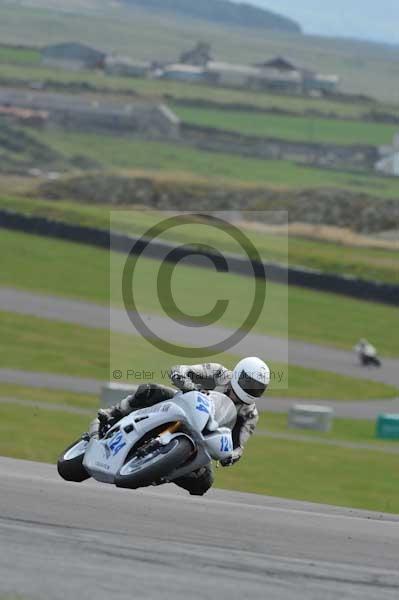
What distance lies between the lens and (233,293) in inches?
1591

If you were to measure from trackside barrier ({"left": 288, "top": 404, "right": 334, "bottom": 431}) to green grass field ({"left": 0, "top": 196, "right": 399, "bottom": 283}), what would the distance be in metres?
24.0

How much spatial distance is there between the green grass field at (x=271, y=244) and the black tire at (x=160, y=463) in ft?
121

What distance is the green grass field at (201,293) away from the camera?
37.2 meters

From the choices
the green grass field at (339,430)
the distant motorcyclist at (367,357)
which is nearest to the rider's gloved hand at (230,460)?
the green grass field at (339,430)

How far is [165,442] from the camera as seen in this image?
10.3 metres

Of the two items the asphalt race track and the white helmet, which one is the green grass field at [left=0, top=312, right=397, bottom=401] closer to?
the white helmet

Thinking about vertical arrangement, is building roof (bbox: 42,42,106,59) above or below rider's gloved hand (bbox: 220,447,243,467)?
below

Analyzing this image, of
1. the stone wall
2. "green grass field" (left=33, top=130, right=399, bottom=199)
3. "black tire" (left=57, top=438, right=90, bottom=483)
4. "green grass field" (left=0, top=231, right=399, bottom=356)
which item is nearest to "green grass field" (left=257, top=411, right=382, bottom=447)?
"green grass field" (left=0, top=231, right=399, bottom=356)

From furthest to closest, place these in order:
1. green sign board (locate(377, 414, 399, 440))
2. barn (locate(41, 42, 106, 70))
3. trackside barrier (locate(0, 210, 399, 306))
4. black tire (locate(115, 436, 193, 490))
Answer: barn (locate(41, 42, 106, 70)), trackside barrier (locate(0, 210, 399, 306)), green sign board (locate(377, 414, 399, 440)), black tire (locate(115, 436, 193, 490))

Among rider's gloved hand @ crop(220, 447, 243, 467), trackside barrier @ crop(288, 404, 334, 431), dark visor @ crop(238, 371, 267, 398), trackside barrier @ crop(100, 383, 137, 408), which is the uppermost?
dark visor @ crop(238, 371, 267, 398)

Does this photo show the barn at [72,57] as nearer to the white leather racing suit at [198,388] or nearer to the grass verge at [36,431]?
the grass verge at [36,431]

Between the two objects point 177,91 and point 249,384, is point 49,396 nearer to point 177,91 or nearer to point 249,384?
point 249,384

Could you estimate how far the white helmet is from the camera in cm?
1100

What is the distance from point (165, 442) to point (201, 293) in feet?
94.3
